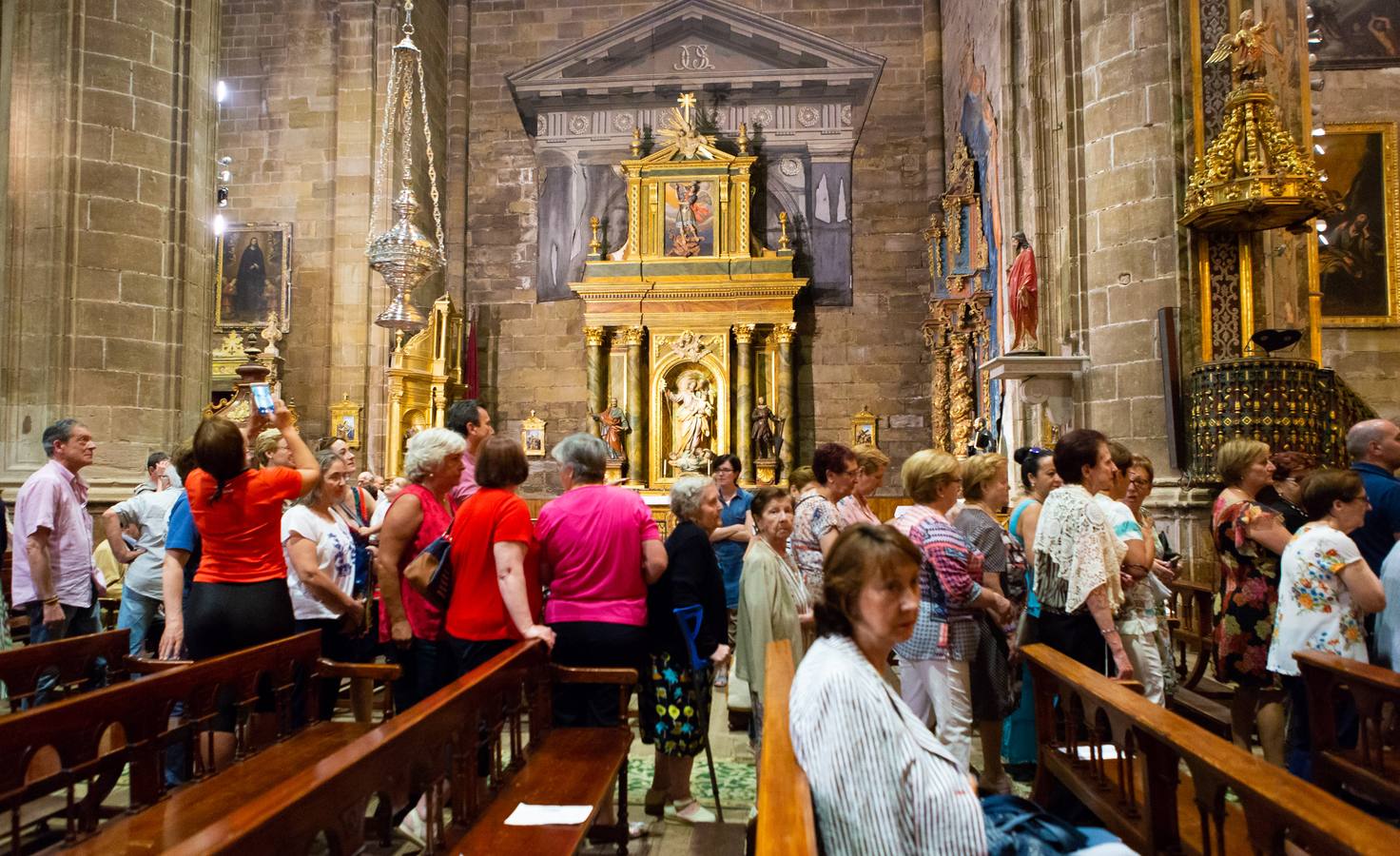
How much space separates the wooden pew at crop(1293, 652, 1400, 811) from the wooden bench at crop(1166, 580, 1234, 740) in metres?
1.25

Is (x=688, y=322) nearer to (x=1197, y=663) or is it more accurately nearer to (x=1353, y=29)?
(x=1197, y=663)

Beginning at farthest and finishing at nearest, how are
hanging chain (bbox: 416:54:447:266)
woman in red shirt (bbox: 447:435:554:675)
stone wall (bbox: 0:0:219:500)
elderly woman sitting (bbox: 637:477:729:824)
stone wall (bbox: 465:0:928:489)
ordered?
stone wall (bbox: 465:0:928:489) → hanging chain (bbox: 416:54:447:266) → stone wall (bbox: 0:0:219:500) → elderly woman sitting (bbox: 637:477:729:824) → woman in red shirt (bbox: 447:435:554:675)

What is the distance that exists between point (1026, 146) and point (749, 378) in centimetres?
569

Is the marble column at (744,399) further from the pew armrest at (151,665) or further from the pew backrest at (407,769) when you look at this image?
the pew armrest at (151,665)

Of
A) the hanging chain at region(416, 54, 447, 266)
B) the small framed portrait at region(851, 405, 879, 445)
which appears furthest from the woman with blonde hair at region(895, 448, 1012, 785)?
the small framed portrait at region(851, 405, 879, 445)

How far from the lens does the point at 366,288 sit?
44.0ft

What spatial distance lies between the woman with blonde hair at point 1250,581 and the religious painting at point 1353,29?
12.4m

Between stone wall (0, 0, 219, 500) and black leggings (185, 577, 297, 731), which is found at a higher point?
stone wall (0, 0, 219, 500)

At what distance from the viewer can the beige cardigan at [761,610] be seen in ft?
12.9

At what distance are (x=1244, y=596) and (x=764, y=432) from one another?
959 centimetres

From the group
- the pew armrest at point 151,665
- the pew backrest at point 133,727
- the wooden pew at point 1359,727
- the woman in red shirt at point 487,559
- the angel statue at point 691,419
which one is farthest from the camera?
the angel statue at point 691,419

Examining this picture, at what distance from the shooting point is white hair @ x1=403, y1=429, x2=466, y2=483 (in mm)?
3680

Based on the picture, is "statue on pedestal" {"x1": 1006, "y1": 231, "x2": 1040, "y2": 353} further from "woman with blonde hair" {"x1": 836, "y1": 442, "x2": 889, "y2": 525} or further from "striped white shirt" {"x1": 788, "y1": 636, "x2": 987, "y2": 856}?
"striped white shirt" {"x1": 788, "y1": 636, "x2": 987, "y2": 856}

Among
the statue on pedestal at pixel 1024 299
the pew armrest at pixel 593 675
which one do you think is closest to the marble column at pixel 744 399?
the statue on pedestal at pixel 1024 299
